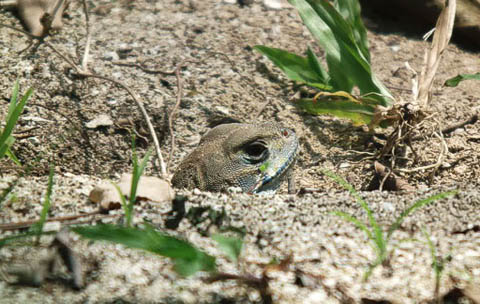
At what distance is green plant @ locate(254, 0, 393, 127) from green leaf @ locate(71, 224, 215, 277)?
194cm

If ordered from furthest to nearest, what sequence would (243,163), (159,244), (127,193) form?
(243,163) < (127,193) < (159,244)

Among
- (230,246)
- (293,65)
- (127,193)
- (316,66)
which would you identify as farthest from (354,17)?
(230,246)

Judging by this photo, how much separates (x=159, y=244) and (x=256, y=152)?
1409mm

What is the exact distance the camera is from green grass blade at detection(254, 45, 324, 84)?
361cm

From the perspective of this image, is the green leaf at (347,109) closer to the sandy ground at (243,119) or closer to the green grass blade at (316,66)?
the sandy ground at (243,119)

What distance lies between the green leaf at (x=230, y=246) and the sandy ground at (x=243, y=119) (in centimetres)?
8

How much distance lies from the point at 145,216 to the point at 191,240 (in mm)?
237

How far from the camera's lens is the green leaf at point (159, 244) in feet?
4.94

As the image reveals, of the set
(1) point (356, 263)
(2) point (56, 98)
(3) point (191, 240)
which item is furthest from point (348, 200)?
(2) point (56, 98)

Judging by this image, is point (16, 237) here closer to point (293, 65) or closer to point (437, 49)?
point (293, 65)

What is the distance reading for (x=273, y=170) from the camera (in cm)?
289

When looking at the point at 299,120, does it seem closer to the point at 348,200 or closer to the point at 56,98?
the point at 348,200

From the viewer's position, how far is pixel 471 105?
11.5 feet

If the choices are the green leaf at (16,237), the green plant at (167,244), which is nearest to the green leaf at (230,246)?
the green plant at (167,244)
